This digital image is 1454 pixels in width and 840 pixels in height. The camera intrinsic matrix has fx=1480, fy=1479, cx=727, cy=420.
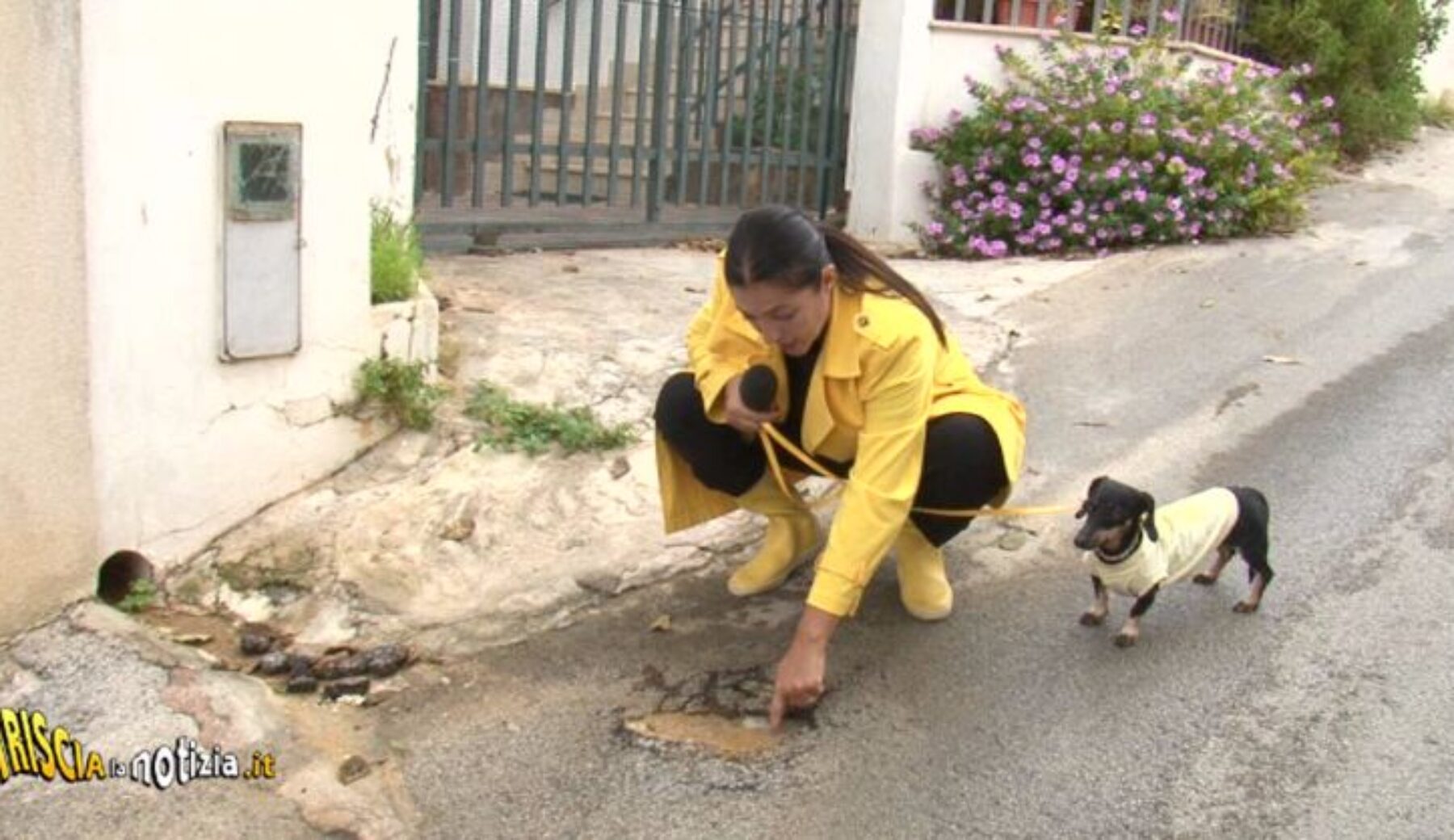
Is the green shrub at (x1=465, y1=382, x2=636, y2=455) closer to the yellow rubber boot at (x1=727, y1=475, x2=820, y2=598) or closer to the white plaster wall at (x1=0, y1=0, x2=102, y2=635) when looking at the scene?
the yellow rubber boot at (x1=727, y1=475, x2=820, y2=598)

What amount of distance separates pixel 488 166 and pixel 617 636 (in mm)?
3482

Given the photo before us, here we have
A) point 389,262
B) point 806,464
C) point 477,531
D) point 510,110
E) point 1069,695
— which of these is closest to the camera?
point 1069,695

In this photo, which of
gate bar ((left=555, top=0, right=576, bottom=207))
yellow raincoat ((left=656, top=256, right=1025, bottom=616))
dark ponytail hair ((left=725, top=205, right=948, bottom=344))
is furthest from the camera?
gate bar ((left=555, top=0, right=576, bottom=207))

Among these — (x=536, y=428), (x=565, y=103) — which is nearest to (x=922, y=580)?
(x=536, y=428)

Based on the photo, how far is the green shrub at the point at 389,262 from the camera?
13.9 ft

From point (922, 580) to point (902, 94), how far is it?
4.37m

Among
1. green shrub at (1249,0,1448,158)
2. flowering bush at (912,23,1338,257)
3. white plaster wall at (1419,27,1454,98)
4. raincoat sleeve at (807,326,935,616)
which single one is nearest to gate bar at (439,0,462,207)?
flowering bush at (912,23,1338,257)

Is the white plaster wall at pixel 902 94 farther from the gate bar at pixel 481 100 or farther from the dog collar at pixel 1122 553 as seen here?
the dog collar at pixel 1122 553

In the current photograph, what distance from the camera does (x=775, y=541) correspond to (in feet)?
12.0

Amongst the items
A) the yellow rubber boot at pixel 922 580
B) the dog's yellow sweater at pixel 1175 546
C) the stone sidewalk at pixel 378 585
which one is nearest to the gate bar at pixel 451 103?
the stone sidewalk at pixel 378 585

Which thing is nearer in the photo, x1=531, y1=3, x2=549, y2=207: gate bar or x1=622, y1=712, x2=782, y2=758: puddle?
x1=622, y1=712, x2=782, y2=758: puddle

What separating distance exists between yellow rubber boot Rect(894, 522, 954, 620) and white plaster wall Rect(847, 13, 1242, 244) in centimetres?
421

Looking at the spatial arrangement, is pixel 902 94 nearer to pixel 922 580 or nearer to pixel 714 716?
pixel 922 580

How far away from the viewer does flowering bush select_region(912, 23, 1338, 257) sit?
710 cm
